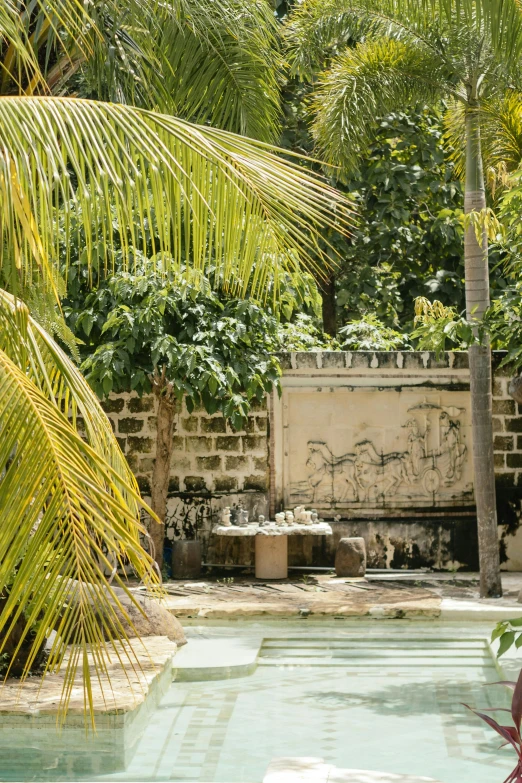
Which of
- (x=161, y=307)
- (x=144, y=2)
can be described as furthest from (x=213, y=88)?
(x=161, y=307)

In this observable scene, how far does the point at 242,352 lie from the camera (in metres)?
12.4

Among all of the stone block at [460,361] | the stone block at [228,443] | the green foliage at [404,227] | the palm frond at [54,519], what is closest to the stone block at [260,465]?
the stone block at [228,443]

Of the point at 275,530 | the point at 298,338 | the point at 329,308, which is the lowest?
the point at 275,530

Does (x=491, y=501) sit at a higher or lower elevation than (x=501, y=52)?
lower

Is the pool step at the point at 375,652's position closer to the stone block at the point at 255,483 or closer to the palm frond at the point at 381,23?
the stone block at the point at 255,483

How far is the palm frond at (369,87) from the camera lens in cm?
1064

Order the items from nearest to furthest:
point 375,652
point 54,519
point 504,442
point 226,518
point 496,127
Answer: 1. point 54,519
2. point 375,652
3. point 496,127
4. point 226,518
5. point 504,442

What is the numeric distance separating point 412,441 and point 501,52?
5.42m

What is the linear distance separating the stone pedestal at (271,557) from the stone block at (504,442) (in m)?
2.98

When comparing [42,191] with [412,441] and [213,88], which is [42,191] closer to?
[213,88]

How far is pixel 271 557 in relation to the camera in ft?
41.3

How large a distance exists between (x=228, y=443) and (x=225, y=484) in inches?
20.2

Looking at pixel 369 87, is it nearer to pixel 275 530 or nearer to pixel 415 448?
pixel 415 448

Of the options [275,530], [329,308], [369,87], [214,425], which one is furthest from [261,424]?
[329,308]
